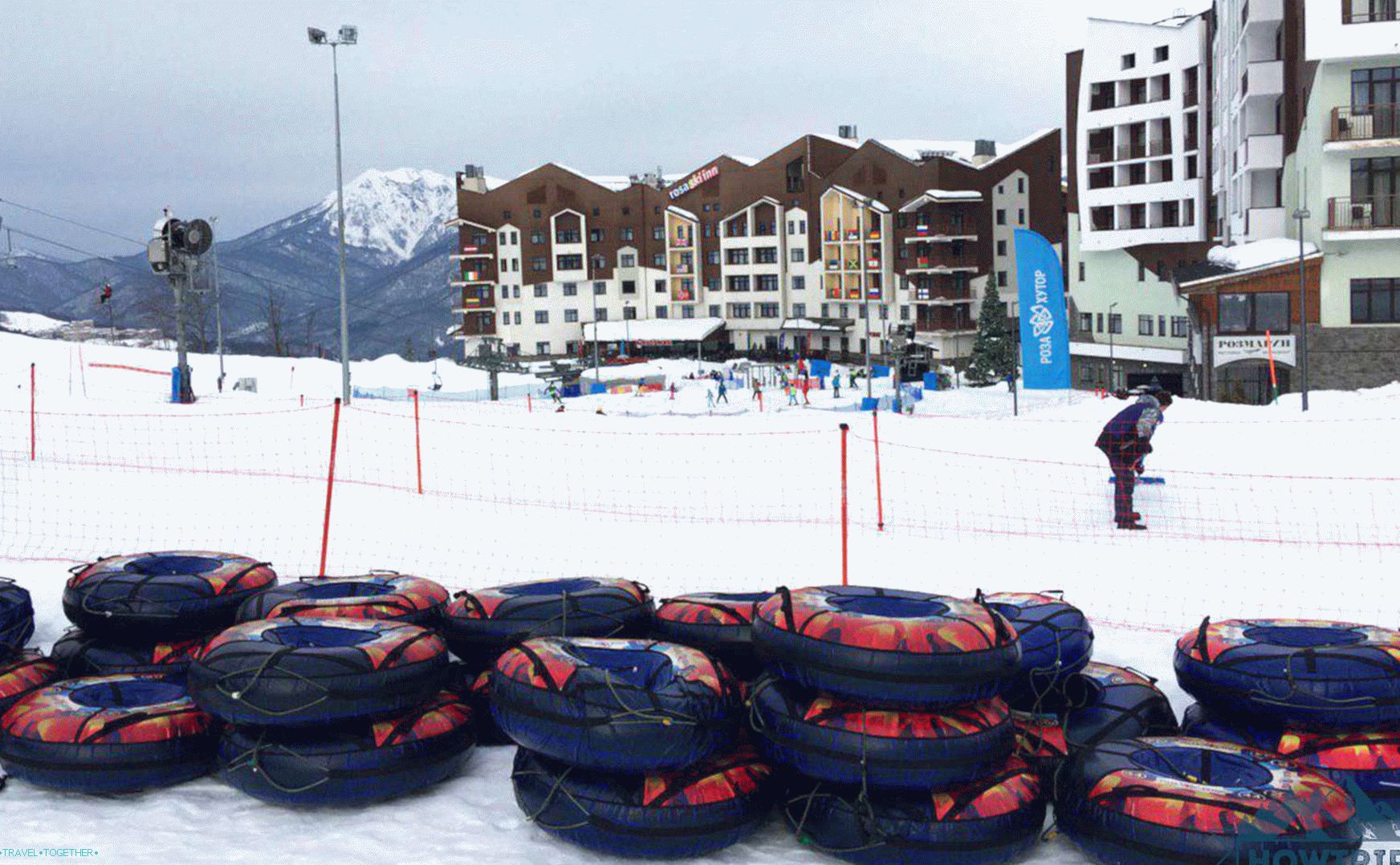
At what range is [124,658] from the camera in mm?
8195

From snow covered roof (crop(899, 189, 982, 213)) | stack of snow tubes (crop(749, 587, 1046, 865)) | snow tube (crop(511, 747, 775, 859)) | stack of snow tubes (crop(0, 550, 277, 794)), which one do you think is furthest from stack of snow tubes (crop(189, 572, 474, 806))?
snow covered roof (crop(899, 189, 982, 213))

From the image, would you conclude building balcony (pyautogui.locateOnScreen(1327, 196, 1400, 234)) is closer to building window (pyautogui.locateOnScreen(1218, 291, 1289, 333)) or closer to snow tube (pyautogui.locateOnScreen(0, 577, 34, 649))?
building window (pyautogui.locateOnScreen(1218, 291, 1289, 333))

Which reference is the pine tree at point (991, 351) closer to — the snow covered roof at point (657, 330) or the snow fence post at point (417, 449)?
the snow covered roof at point (657, 330)

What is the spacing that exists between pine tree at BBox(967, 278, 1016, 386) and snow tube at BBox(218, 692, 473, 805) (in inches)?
2375

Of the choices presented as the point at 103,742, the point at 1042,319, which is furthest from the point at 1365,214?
the point at 103,742

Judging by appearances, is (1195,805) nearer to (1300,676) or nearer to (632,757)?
(1300,676)

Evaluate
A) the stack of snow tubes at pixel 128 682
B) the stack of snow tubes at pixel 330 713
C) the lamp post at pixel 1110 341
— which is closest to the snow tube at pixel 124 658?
the stack of snow tubes at pixel 128 682

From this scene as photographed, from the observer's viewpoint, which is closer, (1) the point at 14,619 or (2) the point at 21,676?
(2) the point at 21,676

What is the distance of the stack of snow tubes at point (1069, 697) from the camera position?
7.00m

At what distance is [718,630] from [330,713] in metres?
2.52

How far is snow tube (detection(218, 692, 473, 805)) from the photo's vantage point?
261 inches

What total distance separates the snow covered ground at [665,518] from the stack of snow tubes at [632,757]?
250 millimetres

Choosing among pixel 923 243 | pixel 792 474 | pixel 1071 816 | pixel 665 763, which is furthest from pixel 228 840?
pixel 923 243

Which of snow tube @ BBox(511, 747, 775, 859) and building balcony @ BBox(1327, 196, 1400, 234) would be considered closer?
snow tube @ BBox(511, 747, 775, 859)
